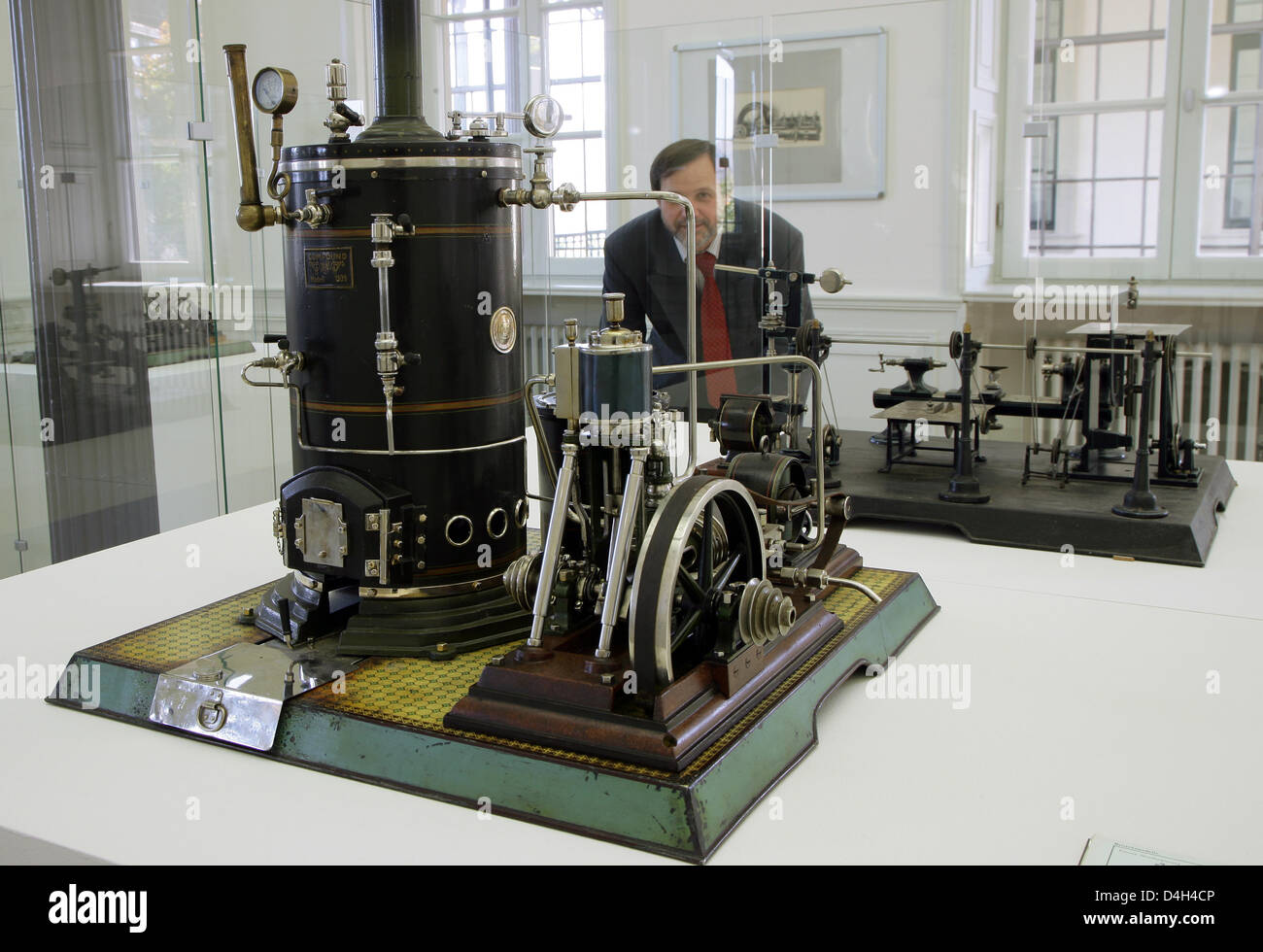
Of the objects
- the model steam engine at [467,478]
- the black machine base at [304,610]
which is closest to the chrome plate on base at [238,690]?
the model steam engine at [467,478]

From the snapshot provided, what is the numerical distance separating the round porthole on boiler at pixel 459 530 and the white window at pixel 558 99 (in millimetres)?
2226

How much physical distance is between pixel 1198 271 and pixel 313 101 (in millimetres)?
3715

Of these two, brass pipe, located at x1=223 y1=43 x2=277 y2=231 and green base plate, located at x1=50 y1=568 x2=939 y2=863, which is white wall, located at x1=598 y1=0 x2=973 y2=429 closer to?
green base plate, located at x1=50 y1=568 x2=939 y2=863

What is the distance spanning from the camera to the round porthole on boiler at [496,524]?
239 cm

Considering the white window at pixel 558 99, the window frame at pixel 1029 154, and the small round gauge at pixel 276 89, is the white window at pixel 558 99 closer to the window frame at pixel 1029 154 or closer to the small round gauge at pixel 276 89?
the window frame at pixel 1029 154

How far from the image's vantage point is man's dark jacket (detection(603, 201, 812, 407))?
3922mm

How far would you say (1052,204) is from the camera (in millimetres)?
5648

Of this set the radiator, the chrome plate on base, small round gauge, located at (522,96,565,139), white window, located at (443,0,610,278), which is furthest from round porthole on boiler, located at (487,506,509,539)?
the radiator

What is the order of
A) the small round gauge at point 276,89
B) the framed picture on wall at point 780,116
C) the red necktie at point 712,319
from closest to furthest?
the small round gauge at point 276,89, the red necktie at point 712,319, the framed picture on wall at point 780,116

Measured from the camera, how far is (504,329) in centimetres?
236

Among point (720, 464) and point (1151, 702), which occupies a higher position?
point (720, 464)

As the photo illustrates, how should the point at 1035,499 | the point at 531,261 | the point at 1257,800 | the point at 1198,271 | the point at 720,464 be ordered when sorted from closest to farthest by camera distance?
the point at 1257,800, the point at 720,464, the point at 1035,499, the point at 531,261, the point at 1198,271

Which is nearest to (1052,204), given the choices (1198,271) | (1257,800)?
(1198,271)
